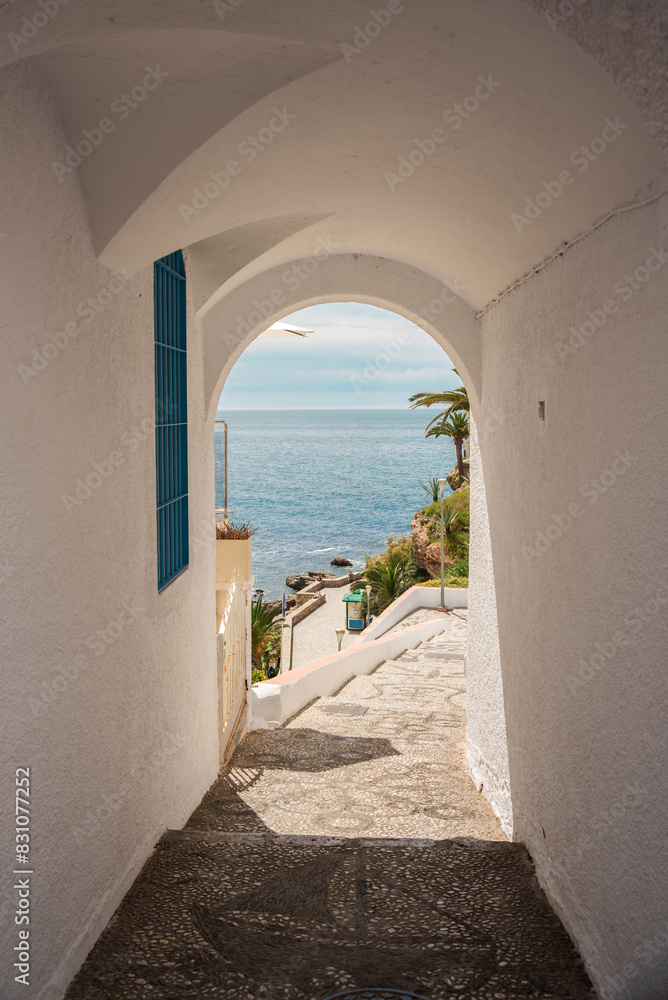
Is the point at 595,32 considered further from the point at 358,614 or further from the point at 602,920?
the point at 358,614

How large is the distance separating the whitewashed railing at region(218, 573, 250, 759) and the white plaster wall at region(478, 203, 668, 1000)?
3.36 meters

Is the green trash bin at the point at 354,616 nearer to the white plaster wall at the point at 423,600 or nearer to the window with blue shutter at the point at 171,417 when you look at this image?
the white plaster wall at the point at 423,600

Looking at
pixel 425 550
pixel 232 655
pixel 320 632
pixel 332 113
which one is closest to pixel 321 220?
pixel 332 113

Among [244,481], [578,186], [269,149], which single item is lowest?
[244,481]

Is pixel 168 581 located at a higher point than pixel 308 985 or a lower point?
higher

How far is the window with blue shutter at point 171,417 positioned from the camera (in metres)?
5.32

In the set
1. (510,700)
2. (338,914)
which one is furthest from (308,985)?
(510,700)

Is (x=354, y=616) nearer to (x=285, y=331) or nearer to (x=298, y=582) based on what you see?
(x=285, y=331)

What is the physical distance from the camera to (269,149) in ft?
12.4

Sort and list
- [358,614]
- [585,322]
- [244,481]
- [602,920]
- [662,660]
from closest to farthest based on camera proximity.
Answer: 1. [662,660]
2. [602,920]
3. [585,322]
4. [358,614]
5. [244,481]

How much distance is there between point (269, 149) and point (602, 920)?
370 centimetres

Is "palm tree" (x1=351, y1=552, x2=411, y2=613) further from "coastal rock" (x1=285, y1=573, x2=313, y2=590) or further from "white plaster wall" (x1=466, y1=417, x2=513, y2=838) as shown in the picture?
"white plaster wall" (x1=466, y1=417, x2=513, y2=838)

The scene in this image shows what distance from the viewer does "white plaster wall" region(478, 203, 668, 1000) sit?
2.82 meters

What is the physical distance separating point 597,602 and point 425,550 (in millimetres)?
23083
